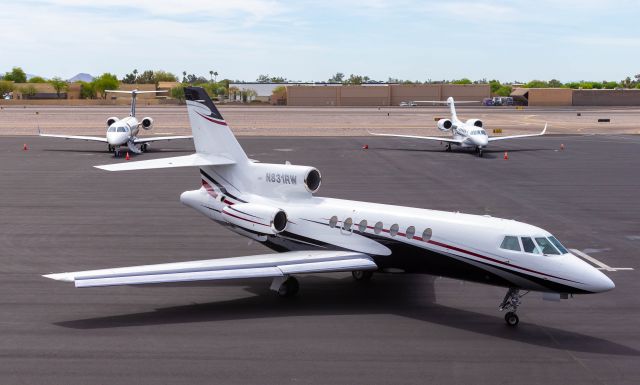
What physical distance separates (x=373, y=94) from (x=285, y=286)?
167107 millimetres

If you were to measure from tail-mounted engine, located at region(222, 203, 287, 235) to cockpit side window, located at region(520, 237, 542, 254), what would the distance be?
21.2 ft

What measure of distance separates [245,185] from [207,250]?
3572 mm

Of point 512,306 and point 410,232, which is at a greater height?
point 410,232

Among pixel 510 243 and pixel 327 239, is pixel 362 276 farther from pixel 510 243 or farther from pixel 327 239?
pixel 510 243

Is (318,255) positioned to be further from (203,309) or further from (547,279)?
(547,279)

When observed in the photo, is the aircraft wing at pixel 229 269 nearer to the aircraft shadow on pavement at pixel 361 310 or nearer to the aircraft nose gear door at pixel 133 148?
the aircraft shadow on pavement at pixel 361 310

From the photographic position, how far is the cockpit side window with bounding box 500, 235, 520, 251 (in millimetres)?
16281

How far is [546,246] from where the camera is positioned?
16.2 metres

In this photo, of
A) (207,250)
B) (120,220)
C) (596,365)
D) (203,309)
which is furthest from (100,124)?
(596,365)

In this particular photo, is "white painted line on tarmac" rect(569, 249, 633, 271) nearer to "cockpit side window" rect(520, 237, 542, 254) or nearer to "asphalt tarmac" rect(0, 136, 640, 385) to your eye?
"asphalt tarmac" rect(0, 136, 640, 385)

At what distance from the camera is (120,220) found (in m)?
29.1

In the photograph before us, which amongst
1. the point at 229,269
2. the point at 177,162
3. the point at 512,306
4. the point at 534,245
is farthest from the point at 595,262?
the point at 177,162

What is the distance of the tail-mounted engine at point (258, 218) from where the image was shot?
1970 cm

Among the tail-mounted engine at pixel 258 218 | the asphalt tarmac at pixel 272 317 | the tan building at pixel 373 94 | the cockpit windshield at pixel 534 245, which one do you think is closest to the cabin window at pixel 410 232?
the asphalt tarmac at pixel 272 317
